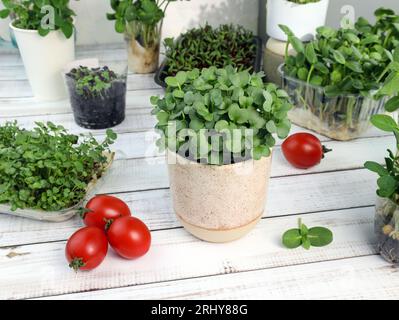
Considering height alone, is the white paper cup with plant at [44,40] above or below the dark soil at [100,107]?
above

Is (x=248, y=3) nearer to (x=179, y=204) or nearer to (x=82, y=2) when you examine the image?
(x=82, y=2)

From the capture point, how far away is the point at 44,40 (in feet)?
A: 3.78

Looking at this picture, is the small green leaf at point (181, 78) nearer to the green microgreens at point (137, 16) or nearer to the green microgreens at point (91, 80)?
the green microgreens at point (91, 80)

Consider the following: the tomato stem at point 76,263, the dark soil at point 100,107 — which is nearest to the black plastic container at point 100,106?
the dark soil at point 100,107

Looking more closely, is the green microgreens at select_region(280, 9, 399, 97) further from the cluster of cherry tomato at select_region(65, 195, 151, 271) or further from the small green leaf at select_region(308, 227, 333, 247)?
the cluster of cherry tomato at select_region(65, 195, 151, 271)

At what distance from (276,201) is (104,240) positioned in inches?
13.0

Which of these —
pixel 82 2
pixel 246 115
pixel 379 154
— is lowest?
pixel 379 154

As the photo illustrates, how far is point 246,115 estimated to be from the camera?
66 centimetres

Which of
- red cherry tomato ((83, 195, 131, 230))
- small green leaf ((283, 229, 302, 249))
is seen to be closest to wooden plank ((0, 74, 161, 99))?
red cherry tomato ((83, 195, 131, 230))

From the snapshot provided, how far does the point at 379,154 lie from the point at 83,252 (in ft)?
2.15

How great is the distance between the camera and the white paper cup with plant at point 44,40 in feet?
3.67

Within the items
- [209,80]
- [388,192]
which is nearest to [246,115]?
[209,80]

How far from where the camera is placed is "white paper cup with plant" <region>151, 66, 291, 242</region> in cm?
67

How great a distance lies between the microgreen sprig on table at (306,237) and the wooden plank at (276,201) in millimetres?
89
